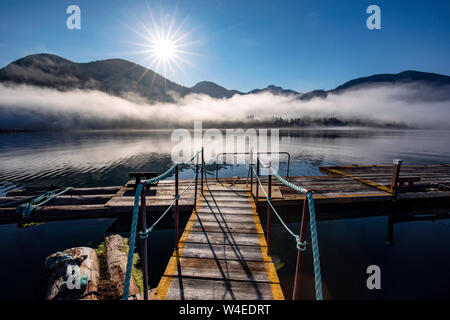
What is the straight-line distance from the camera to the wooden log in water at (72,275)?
4.83 meters

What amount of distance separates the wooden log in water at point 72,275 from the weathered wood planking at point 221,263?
113 inches

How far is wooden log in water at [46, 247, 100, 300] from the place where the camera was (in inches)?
190

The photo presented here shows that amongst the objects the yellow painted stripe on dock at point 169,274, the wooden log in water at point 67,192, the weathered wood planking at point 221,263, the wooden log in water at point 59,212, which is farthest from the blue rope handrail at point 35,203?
the yellow painted stripe on dock at point 169,274

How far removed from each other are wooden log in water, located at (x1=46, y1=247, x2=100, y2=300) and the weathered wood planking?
113 inches

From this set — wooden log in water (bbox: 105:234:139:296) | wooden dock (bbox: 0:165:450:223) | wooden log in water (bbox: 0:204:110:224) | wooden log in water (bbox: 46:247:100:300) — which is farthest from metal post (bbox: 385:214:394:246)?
wooden log in water (bbox: 0:204:110:224)

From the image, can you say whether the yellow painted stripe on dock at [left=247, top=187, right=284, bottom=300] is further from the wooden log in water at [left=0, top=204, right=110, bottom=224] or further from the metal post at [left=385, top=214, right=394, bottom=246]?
the wooden log in water at [left=0, top=204, right=110, bottom=224]

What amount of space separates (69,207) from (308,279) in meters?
12.2

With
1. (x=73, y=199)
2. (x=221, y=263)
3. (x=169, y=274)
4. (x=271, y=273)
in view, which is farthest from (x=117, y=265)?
(x=73, y=199)

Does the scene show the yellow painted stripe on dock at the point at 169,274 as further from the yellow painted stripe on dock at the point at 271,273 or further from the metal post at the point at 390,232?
the metal post at the point at 390,232

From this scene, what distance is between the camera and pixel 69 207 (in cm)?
1023

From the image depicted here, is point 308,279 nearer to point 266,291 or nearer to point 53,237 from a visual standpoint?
point 266,291

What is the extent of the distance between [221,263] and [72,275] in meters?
4.30

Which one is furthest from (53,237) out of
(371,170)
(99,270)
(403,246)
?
(371,170)
